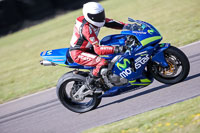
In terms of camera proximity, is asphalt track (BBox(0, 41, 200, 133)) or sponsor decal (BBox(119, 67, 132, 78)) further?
sponsor decal (BBox(119, 67, 132, 78))

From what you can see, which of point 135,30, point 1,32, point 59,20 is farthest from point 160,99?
point 1,32

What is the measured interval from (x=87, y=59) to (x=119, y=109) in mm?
1154

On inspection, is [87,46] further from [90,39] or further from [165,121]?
[165,121]

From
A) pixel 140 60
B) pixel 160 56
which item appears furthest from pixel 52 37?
pixel 160 56

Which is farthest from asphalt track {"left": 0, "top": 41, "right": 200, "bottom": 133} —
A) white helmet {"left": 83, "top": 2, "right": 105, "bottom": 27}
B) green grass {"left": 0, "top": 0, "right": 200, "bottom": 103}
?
white helmet {"left": 83, "top": 2, "right": 105, "bottom": 27}

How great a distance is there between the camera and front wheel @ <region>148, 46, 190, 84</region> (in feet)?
17.5

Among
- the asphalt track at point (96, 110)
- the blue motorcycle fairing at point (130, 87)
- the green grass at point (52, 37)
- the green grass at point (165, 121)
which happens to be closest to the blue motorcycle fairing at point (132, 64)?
the blue motorcycle fairing at point (130, 87)

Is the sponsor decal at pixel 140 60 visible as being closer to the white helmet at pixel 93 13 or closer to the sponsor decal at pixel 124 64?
the sponsor decal at pixel 124 64

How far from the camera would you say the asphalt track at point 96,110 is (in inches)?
212

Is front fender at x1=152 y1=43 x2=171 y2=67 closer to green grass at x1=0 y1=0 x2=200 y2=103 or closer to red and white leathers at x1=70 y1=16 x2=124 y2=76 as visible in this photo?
red and white leathers at x1=70 y1=16 x2=124 y2=76

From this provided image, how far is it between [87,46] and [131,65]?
943 millimetres

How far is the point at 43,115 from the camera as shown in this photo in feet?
21.2

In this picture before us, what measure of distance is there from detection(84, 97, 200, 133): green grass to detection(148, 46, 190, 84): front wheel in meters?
0.82

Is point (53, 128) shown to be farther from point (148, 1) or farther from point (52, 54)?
point (148, 1)
